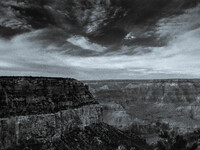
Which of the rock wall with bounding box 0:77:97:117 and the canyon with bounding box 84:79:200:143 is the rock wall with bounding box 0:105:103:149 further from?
the canyon with bounding box 84:79:200:143

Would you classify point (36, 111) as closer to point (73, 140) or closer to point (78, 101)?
point (73, 140)

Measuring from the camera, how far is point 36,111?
4525 cm

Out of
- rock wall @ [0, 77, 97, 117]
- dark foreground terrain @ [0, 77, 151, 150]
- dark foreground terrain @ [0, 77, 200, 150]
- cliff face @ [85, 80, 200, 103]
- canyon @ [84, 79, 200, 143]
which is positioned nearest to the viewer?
dark foreground terrain @ [0, 77, 200, 150]

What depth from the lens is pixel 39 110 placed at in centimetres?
4581

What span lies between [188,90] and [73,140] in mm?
102680

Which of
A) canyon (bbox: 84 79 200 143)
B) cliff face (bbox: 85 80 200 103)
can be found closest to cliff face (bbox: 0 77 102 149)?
canyon (bbox: 84 79 200 143)

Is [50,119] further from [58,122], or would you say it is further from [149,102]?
[149,102]

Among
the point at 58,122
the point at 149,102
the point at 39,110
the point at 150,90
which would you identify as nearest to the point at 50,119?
the point at 58,122

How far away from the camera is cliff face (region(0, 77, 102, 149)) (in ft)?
135

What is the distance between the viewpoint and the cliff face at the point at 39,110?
4103 cm

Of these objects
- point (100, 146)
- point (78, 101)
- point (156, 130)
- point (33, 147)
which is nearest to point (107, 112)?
point (156, 130)

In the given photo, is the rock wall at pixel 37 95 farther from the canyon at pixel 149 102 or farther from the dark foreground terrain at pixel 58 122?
the canyon at pixel 149 102

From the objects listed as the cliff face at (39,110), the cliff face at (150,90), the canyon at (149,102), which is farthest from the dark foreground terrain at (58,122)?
the cliff face at (150,90)

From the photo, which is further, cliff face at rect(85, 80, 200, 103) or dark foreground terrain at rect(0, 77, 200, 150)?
cliff face at rect(85, 80, 200, 103)
